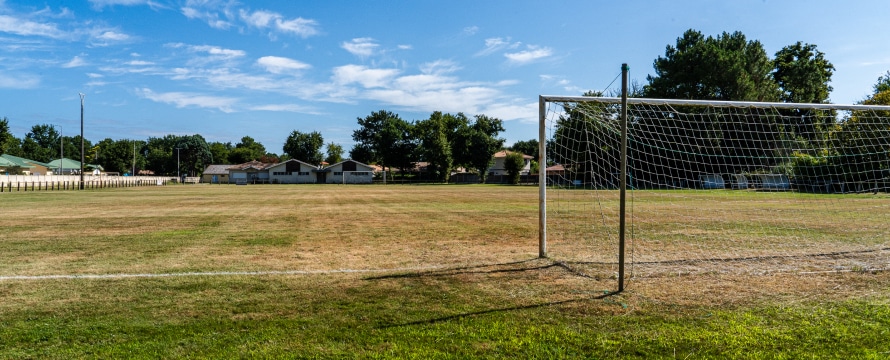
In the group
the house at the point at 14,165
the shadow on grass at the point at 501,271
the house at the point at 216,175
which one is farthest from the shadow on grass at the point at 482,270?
the house at the point at 216,175

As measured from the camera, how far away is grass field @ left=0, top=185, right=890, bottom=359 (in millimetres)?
4105

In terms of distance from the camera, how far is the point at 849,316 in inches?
193

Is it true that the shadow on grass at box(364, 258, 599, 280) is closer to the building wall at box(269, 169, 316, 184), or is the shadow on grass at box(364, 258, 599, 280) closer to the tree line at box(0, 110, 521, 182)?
the tree line at box(0, 110, 521, 182)

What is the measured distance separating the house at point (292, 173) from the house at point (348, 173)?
70.5 inches

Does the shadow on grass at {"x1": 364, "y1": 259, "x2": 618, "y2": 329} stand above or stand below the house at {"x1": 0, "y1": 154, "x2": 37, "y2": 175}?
below

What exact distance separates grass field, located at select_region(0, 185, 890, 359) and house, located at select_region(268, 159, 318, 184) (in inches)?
3290

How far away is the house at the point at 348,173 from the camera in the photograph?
87.6 m

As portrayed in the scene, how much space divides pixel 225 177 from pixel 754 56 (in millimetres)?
98653

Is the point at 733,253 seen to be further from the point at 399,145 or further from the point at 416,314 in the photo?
the point at 399,145

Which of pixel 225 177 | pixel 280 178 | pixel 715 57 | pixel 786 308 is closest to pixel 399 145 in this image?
pixel 280 178

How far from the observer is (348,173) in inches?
3489

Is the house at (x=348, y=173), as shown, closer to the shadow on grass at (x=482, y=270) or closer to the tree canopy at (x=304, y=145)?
the tree canopy at (x=304, y=145)

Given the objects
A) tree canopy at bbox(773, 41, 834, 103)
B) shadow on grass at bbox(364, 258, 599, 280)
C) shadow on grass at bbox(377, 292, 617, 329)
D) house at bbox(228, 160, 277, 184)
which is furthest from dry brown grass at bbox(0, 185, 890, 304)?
house at bbox(228, 160, 277, 184)

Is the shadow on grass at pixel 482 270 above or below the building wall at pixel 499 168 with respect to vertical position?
below
